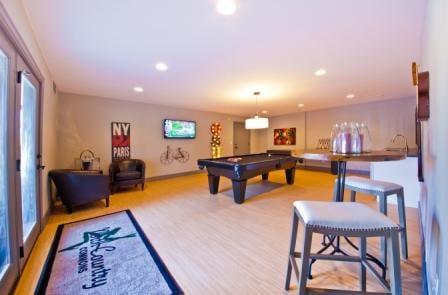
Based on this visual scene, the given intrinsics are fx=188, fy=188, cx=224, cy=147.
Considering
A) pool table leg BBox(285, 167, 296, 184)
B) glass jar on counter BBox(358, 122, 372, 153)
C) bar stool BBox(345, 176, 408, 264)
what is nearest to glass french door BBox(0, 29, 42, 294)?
glass jar on counter BBox(358, 122, 372, 153)

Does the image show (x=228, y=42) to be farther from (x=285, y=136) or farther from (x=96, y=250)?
(x=285, y=136)

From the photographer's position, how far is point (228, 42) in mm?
2262

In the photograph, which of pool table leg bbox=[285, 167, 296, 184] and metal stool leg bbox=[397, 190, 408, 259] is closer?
metal stool leg bbox=[397, 190, 408, 259]

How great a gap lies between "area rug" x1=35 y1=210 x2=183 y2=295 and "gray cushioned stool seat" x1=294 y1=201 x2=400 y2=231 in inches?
47.8

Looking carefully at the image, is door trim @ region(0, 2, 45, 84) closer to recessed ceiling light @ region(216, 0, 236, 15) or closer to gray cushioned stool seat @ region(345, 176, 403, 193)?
recessed ceiling light @ region(216, 0, 236, 15)

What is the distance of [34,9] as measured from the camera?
1.72 m

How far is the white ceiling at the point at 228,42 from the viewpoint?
1.71 metres

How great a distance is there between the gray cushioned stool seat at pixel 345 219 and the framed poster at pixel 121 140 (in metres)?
5.07

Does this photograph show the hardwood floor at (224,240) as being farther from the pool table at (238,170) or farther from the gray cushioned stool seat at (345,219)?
the gray cushioned stool seat at (345,219)

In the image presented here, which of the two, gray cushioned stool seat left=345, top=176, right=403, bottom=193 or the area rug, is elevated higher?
gray cushioned stool seat left=345, top=176, right=403, bottom=193

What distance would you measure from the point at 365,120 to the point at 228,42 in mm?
6087

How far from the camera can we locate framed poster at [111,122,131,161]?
16.3 ft

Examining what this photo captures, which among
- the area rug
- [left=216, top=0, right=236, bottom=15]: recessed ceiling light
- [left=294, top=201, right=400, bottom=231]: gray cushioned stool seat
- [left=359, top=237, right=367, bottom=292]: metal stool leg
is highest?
[left=216, top=0, right=236, bottom=15]: recessed ceiling light

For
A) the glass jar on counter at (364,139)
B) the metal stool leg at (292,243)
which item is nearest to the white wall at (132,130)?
the metal stool leg at (292,243)
